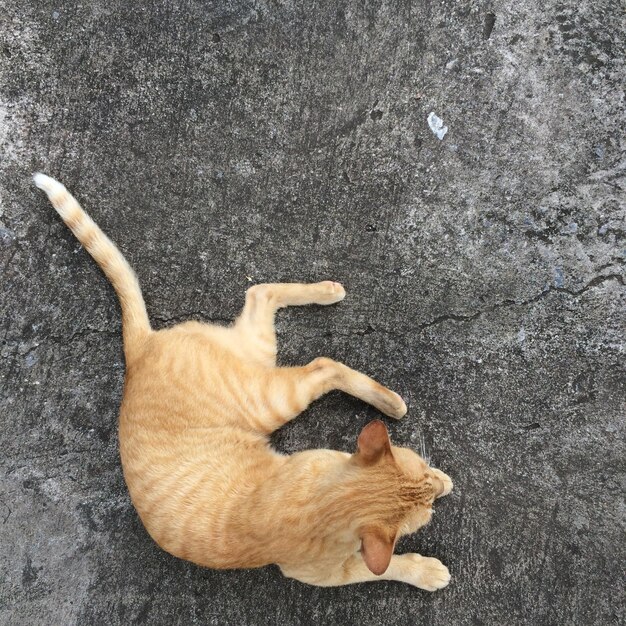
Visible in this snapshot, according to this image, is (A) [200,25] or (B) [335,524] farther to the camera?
(A) [200,25]

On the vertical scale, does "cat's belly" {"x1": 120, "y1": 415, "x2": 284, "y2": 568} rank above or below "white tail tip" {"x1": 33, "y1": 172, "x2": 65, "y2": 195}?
below

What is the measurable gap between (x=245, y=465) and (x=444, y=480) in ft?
3.10

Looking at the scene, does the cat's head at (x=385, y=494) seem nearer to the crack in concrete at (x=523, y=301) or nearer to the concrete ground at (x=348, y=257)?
the concrete ground at (x=348, y=257)

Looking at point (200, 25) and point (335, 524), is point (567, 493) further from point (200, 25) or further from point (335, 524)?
point (200, 25)

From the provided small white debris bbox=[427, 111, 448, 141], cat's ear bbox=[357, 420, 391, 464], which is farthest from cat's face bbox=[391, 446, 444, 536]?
small white debris bbox=[427, 111, 448, 141]

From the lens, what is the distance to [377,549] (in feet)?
6.60

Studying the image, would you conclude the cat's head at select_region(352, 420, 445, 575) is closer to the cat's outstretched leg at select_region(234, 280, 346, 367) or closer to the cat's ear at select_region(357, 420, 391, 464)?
the cat's ear at select_region(357, 420, 391, 464)

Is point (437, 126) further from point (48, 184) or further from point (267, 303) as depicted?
point (48, 184)

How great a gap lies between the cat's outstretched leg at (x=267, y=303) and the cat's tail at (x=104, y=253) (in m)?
0.49

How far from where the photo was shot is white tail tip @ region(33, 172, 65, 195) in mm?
2686

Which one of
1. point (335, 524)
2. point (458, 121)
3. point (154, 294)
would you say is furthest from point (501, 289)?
point (154, 294)

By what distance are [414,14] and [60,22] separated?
1820mm

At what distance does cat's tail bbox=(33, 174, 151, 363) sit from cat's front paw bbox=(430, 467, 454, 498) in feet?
5.07

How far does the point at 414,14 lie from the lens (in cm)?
263
